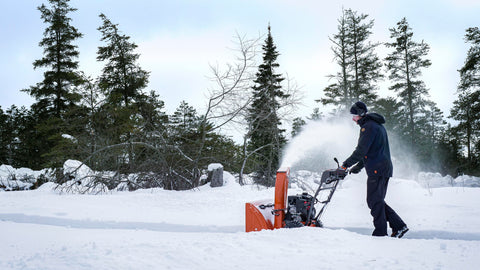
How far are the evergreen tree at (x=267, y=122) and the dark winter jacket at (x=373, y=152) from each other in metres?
5.95

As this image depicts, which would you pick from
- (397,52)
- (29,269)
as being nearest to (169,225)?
(29,269)

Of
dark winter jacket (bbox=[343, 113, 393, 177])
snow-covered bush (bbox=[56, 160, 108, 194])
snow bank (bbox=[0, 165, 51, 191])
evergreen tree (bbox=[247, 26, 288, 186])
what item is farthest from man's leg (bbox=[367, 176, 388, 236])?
snow bank (bbox=[0, 165, 51, 191])

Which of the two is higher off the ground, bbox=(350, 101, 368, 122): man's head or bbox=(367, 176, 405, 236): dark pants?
bbox=(350, 101, 368, 122): man's head

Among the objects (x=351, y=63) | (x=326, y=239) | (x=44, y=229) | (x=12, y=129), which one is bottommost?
(x=44, y=229)

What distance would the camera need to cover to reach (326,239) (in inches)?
124

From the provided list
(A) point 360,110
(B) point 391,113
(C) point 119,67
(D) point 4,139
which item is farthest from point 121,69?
(B) point 391,113

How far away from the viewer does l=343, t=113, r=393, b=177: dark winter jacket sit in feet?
13.2

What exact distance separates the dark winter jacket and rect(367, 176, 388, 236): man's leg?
0.11 meters

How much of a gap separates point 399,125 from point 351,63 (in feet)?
44.5

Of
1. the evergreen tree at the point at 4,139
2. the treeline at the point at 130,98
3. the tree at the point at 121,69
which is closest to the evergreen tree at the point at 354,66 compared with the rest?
the treeline at the point at 130,98

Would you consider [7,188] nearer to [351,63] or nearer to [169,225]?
[169,225]

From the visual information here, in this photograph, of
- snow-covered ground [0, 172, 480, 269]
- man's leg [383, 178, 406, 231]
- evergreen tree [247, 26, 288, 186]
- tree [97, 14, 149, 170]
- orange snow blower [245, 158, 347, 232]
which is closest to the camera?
snow-covered ground [0, 172, 480, 269]

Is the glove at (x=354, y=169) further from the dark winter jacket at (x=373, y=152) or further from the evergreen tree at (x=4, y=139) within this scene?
the evergreen tree at (x=4, y=139)

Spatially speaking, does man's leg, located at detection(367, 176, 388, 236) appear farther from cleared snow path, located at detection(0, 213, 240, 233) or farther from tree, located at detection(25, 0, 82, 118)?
tree, located at detection(25, 0, 82, 118)
